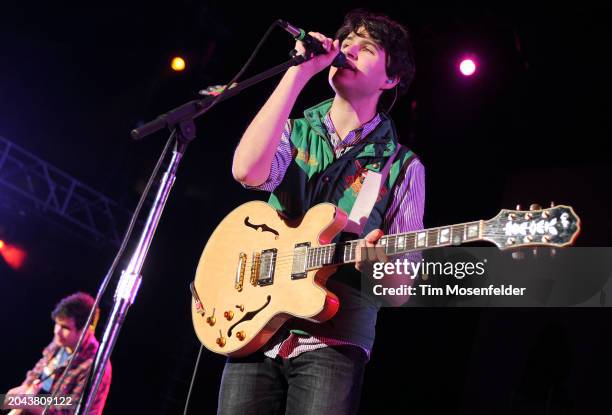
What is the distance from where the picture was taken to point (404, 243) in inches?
88.0

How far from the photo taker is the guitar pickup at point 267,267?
94.7 inches

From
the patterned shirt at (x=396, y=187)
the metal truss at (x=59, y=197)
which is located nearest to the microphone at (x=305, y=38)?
the patterned shirt at (x=396, y=187)

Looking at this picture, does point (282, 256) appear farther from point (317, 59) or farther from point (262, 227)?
point (317, 59)

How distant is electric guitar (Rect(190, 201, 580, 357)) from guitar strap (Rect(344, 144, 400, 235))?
10cm

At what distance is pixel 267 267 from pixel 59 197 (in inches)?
281

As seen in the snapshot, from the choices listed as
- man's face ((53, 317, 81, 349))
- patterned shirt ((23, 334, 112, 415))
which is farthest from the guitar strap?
man's face ((53, 317, 81, 349))

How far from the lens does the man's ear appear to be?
2.84 meters

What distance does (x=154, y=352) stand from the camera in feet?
26.5

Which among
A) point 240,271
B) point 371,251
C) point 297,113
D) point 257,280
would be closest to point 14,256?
point 297,113

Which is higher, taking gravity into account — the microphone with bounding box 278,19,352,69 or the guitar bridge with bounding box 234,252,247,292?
the microphone with bounding box 278,19,352,69

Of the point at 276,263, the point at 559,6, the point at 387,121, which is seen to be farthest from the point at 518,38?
the point at 276,263

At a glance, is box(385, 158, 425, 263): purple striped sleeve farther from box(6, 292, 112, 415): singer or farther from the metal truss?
the metal truss

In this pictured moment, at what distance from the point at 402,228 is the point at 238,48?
5622 mm

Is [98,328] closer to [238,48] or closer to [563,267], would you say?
[238,48]
